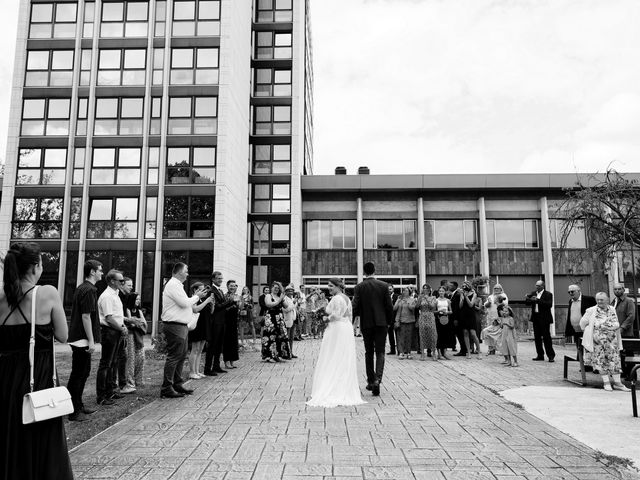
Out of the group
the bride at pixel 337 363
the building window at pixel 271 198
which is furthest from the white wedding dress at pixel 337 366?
the building window at pixel 271 198

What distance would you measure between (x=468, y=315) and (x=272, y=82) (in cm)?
2416

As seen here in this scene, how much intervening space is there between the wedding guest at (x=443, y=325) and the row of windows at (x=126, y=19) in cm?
2031

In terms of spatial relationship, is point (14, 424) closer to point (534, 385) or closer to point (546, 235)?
point (534, 385)

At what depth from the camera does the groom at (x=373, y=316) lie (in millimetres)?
8508

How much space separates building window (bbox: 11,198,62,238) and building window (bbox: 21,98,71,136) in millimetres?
3660

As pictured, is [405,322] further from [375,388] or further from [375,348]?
[375,388]

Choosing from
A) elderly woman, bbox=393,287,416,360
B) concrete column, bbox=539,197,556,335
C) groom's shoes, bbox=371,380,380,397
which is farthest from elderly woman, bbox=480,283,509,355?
concrete column, bbox=539,197,556,335

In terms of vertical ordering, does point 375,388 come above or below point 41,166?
below

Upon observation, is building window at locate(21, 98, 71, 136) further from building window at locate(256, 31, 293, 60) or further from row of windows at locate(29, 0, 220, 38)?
building window at locate(256, 31, 293, 60)

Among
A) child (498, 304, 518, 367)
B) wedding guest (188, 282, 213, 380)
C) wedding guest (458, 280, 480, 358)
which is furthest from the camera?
wedding guest (458, 280, 480, 358)

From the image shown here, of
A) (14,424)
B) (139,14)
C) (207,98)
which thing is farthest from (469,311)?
(139,14)

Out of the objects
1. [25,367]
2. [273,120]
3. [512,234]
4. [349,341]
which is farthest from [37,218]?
[512,234]

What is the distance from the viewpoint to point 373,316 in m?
8.58

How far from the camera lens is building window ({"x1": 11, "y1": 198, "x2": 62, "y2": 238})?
26578mm
